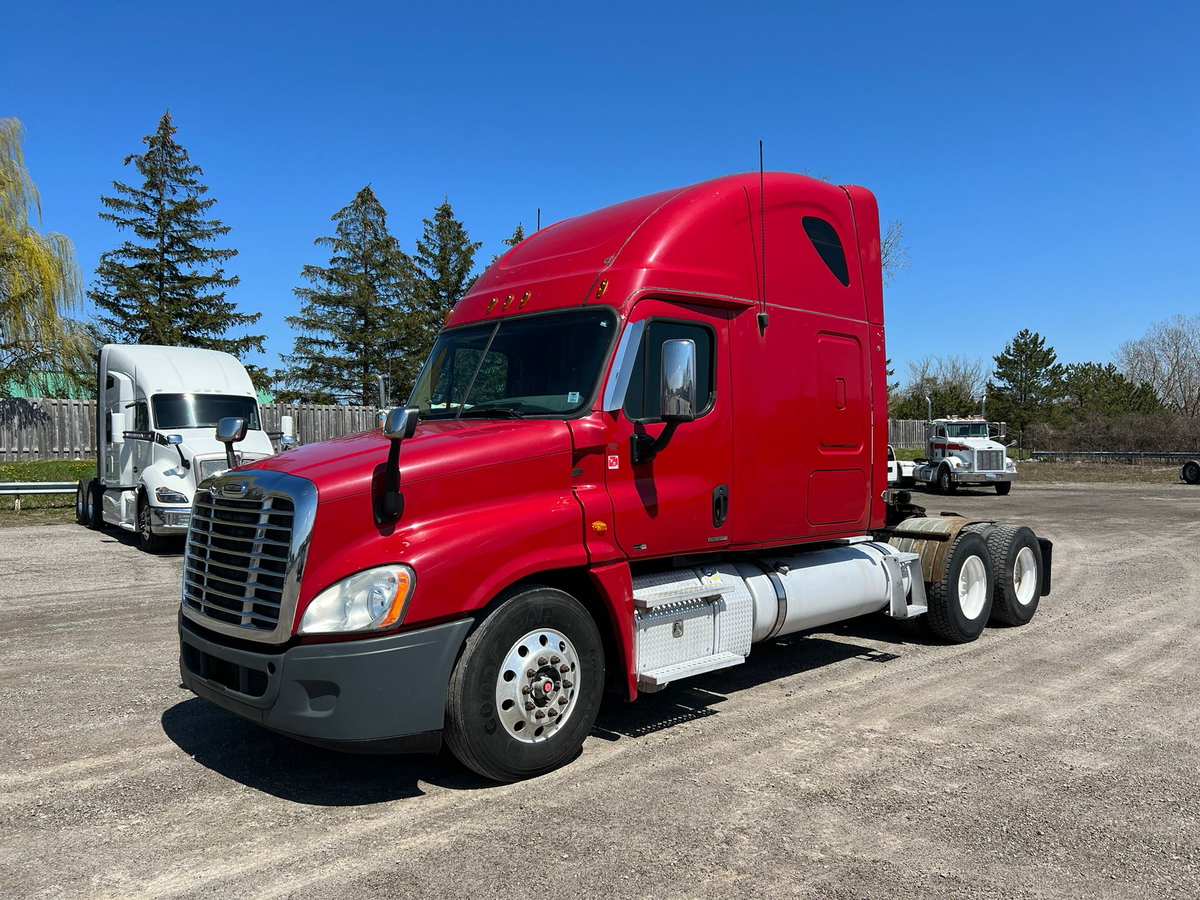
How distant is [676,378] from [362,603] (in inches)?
81.5

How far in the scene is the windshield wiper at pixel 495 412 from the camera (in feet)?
17.0

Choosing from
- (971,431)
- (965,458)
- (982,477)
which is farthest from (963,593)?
(971,431)

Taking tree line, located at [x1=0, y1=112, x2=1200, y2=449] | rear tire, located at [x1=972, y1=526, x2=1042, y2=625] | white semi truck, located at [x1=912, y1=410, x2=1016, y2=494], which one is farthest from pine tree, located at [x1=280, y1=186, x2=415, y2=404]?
rear tire, located at [x1=972, y1=526, x2=1042, y2=625]

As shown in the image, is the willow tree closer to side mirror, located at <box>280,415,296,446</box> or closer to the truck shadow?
side mirror, located at <box>280,415,296,446</box>

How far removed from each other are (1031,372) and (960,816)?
71.0 meters

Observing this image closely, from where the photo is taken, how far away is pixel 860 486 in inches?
277

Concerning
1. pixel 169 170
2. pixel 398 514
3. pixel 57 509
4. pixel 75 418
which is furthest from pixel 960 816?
pixel 169 170

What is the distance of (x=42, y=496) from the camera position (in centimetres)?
2166

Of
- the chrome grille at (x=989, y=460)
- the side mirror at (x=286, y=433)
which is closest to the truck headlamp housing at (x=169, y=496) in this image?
the side mirror at (x=286, y=433)

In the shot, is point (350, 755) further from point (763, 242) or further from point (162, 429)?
point (162, 429)

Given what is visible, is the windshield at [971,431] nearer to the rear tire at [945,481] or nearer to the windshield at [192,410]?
the rear tire at [945,481]

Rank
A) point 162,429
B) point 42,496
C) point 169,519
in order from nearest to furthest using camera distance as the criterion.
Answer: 1. point 169,519
2. point 162,429
3. point 42,496

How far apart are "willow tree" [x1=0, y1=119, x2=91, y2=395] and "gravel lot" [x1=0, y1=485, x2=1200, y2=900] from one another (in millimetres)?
22304

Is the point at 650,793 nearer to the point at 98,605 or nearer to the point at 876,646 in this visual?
the point at 876,646
